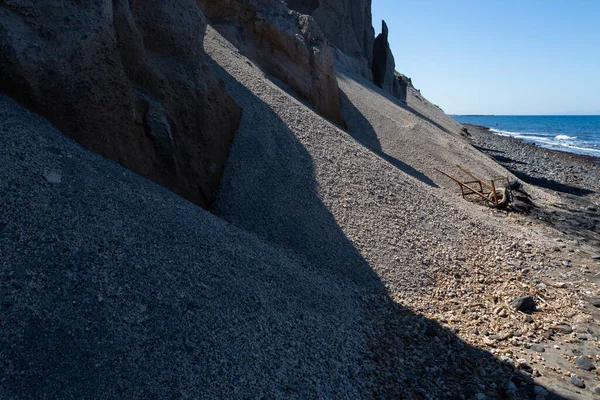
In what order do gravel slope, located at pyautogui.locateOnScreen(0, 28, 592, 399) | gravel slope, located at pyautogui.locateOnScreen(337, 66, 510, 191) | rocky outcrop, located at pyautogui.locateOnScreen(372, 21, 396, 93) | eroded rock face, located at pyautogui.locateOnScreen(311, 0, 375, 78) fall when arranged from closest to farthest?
gravel slope, located at pyautogui.locateOnScreen(0, 28, 592, 399), gravel slope, located at pyautogui.locateOnScreen(337, 66, 510, 191), eroded rock face, located at pyautogui.locateOnScreen(311, 0, 375, 78), rocky outcrop, located at pyautogui.locateOnScreen(372, 21, 396, 93)

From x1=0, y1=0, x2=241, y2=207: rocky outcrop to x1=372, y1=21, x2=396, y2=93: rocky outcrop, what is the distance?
27.1 m

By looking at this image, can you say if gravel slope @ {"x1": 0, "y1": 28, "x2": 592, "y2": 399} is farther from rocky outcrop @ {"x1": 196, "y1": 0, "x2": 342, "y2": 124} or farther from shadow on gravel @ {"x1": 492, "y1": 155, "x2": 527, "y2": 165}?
shadow on gravel @ {"x1": 492, "y1": 155, "x2": 527, "y2": 165}

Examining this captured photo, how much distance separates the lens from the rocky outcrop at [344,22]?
31.7 metres

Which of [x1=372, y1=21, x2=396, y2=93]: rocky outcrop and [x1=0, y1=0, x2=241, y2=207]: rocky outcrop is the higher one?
[x1=372, y1=21, x2=396, y2=93]: rocky outcrop

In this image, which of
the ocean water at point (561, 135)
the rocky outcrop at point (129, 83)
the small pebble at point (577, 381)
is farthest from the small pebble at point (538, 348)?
the ocean water at point (561, 135)

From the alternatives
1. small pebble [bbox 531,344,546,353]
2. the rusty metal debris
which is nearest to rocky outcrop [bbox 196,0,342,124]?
the rusty metal debris

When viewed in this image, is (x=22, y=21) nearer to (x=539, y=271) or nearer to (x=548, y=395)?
(x=548, y=395)

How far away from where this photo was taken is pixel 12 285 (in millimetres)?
4020

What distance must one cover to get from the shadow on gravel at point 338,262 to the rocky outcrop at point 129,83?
2.12ft

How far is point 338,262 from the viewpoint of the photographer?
7961mm

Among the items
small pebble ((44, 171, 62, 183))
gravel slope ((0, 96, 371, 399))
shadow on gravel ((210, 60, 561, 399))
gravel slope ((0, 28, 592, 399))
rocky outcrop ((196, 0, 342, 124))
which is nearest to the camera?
gravel slope ((0, 96, 371, 399))

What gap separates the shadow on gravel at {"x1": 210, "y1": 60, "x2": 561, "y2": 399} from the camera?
575 centimetres

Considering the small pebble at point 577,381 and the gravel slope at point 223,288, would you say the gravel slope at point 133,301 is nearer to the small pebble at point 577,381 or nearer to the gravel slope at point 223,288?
the gravel slope at point 223,288

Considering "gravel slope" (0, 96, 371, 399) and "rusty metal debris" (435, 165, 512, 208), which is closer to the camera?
"gravel slope" (0, 96, 371, 399)
